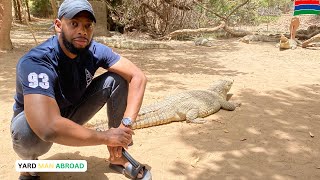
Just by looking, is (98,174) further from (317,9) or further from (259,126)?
(317,9)

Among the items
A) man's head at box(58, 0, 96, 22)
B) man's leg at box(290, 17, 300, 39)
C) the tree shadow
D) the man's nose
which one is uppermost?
man's head at box(58, 0, 96, 22)

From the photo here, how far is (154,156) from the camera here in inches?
109

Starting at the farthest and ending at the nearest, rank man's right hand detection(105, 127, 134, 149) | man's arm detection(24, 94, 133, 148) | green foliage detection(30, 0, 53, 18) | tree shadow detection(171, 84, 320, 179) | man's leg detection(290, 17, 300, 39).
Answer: green foliage detection(30, 0, 53, 18) < man's leg detection(290, 17, 300, 39) < tree shadow detection(171, 84, 320, 179) < man's right hand detection(105, 127, 134, 149) < man's arm detection(24, 94, 133, 148)

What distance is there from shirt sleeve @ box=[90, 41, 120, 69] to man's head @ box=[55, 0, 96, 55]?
239 millimetres

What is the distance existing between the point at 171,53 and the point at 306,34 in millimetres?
5649

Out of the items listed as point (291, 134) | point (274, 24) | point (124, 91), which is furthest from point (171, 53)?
point (274, 24)

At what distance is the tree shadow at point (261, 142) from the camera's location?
2.50 meters

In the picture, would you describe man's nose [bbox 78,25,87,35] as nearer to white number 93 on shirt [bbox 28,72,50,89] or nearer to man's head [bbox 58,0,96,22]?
man's head [bbox 58,0,96,22]

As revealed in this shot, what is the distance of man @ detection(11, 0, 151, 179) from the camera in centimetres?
175

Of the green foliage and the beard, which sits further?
the green foliage

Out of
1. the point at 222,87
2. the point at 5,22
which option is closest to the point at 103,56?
the point at 222,87

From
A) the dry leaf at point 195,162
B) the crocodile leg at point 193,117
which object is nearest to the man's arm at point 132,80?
the dry leaf at point 195,162

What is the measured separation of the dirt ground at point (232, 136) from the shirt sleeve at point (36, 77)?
2.94 feet

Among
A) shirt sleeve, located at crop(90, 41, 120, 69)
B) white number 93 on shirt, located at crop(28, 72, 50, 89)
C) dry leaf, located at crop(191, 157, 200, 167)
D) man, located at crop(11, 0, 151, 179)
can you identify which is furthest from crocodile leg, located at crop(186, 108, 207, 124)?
white number 93 on shirt, located at crop(28, 72, 50, 89)
